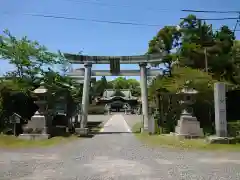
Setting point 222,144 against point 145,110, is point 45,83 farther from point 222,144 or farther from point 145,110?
point 222,144

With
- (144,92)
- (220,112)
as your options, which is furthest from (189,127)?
(144,92)

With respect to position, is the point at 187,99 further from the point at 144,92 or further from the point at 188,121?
the point at 144,92

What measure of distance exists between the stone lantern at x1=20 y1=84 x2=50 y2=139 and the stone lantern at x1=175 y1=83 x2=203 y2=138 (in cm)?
759

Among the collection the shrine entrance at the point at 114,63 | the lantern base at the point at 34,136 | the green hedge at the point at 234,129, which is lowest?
the lantern base at the point at 34,136

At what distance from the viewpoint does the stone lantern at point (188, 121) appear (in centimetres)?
1365

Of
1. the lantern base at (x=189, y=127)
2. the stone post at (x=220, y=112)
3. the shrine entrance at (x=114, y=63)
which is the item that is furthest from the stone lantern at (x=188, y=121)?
the shrine entrance at (x=114, y=63)

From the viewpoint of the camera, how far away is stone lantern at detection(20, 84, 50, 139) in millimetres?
13773

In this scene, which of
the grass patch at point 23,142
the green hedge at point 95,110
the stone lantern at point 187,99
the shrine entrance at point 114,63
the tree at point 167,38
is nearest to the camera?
the grass patch at point 23,142

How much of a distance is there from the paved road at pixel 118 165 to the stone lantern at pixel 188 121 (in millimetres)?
3580

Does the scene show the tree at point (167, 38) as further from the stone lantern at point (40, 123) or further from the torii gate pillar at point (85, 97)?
the stone lantern at point (40, 123)

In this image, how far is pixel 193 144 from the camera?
1161 centimetres

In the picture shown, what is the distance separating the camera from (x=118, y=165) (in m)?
7.74

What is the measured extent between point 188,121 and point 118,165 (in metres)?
7.23

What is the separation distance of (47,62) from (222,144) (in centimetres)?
1259
